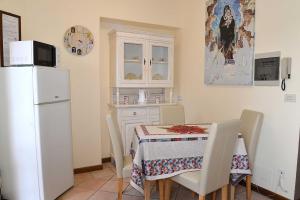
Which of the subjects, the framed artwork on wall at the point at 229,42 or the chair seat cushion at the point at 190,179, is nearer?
the chair seat cushion at the point at 190,179

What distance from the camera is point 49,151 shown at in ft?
7.76

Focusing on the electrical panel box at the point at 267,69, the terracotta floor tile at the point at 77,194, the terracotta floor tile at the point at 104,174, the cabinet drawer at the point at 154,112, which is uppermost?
the electrical panel box at the point at 267,69

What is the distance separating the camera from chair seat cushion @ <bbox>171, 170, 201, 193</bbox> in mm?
1891

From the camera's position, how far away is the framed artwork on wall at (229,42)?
275 cm

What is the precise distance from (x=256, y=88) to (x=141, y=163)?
1.64 m

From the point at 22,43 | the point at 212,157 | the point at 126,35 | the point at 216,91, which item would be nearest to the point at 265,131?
the point at 216,91

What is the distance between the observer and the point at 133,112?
11.5ft

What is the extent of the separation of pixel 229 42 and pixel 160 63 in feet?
3.91

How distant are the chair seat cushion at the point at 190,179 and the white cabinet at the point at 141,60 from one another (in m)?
1.80

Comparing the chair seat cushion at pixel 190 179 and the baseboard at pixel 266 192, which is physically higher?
the chair seat cushion at pixel 190 179

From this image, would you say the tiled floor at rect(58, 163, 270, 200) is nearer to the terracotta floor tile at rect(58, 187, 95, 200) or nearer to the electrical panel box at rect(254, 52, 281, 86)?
the terracotta floor tile at rect(58, 187, 95, 200)

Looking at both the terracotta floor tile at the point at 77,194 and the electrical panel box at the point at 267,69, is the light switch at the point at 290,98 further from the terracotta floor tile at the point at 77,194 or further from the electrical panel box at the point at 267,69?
the terracotta floor tile at the point at 77,194

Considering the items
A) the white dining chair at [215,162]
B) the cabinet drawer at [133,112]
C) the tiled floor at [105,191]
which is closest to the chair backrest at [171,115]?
the cabinet drawer at [133,112]

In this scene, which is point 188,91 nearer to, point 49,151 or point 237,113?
point 237,113
